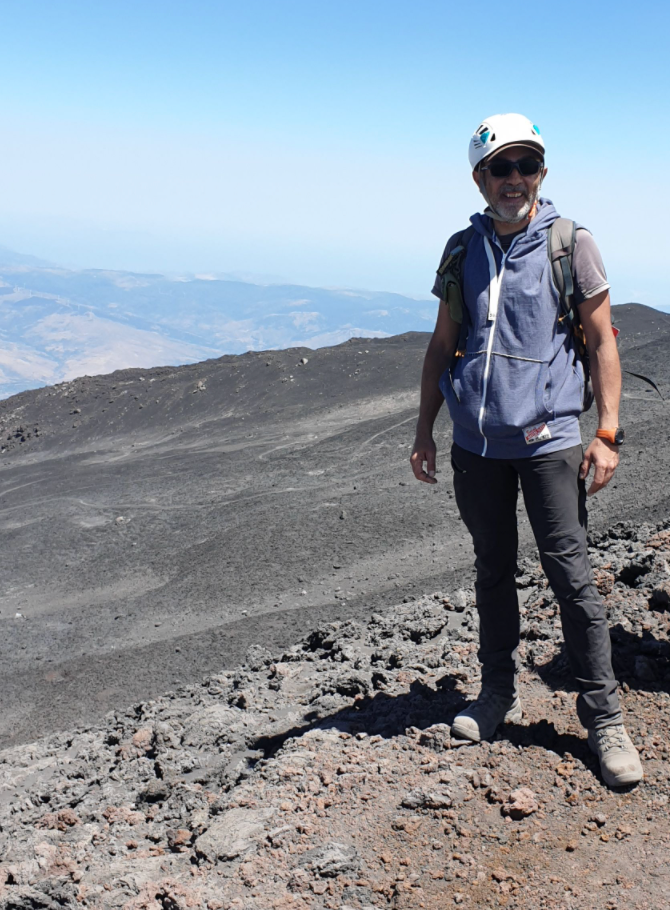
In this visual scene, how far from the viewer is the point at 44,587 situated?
1027cm

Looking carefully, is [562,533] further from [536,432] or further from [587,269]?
[587,269]

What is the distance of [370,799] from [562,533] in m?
1.31

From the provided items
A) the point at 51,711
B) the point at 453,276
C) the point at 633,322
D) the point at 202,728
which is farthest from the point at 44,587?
the point at 633,322

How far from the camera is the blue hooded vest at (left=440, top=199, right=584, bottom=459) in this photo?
9.86 feet

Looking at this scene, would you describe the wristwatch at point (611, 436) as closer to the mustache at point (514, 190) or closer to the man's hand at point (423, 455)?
the man's hand at point (423, 455)

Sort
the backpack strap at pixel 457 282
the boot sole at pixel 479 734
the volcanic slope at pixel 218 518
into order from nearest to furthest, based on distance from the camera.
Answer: the backpack strap at pixel 457 282, the boot sole at pixel 479 734, the volcanic slope at pixel 218 518

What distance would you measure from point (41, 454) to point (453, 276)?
16758mm

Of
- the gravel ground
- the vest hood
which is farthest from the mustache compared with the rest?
the gravel ground

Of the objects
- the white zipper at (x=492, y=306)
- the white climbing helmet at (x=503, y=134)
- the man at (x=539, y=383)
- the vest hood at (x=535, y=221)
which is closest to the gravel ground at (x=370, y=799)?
the man at (x=539, y=383)

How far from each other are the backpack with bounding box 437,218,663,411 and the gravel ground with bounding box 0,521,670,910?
4.91 feet

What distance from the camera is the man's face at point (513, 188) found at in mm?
3008

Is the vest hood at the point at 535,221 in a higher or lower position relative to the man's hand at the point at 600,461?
higher

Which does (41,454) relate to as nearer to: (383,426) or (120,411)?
(120,411)

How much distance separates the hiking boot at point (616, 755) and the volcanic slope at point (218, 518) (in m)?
4.03
